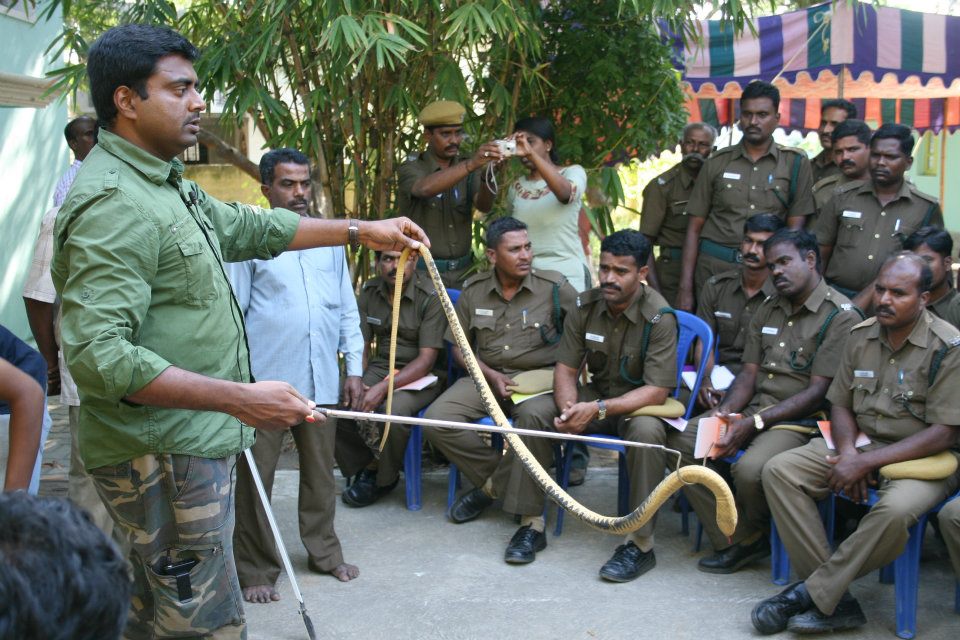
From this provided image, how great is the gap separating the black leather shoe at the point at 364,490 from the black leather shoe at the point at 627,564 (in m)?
1.43

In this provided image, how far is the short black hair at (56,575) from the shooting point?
→ 3.85 feet

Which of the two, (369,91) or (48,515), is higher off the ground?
(369,91)

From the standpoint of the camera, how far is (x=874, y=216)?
17.0ft

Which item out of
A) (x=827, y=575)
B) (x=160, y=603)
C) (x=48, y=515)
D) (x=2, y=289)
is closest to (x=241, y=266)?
(x=160, y=603)

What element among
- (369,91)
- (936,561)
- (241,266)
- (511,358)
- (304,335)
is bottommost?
(936,561)

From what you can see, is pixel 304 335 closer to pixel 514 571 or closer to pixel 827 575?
pixel 514 571

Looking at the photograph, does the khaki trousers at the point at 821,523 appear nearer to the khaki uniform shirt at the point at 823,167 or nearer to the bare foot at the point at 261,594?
the bare foot at the point at 261,594

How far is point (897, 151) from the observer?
5.09 metres

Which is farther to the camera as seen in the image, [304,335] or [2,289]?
[2,289]

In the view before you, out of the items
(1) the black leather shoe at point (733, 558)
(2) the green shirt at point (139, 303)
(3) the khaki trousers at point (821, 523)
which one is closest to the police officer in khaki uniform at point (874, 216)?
(3) the khaki trousers at point (821, 523)

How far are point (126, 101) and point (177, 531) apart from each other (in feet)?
3.41

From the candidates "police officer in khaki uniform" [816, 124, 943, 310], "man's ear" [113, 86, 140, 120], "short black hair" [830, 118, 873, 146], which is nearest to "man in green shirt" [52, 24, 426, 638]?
"man's ear" [113, 86, 140, 120]

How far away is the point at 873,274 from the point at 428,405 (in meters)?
2.34

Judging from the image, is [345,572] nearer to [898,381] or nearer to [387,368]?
[387,368]
